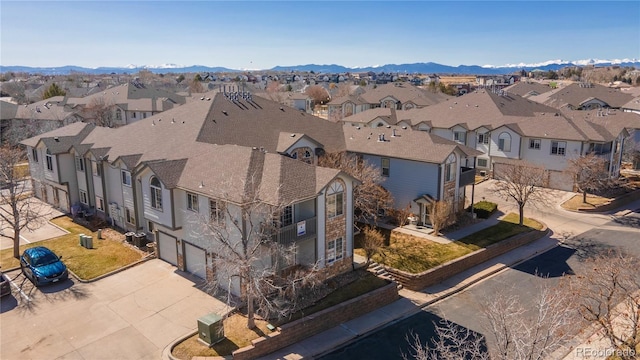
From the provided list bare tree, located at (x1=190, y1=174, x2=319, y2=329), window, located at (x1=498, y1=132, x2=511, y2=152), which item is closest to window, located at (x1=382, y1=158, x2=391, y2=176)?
bare tree, located at (x1=190, y1=174, x2=319, y2=329)

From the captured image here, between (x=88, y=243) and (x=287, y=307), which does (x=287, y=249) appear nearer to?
(x=287, y=307)

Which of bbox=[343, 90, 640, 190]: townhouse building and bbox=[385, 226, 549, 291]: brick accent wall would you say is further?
bbox=[343, 90, 640, 190]: townhouse building

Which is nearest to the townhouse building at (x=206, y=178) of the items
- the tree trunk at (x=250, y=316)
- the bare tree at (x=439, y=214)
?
the tree trunk at (x=250, y=316)

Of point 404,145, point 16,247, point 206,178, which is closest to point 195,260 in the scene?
point 206,178

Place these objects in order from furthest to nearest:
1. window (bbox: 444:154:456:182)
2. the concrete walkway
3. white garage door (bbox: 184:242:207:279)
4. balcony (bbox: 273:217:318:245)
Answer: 1. window (bbox: 444:154:456:182)
2. white garage door (bbox: 184:242:207:279)
3. balcony (bbox: 273:217:318:245)
4. the concrete walkway

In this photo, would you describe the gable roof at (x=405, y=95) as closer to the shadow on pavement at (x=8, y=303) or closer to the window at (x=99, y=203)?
the window at (x=99, y=203)

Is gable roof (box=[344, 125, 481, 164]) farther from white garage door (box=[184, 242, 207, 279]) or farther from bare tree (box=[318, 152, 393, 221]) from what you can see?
white garage door (box=[184, 242, 207, 279])

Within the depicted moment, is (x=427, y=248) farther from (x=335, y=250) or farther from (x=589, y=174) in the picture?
(x=589, y=174)
